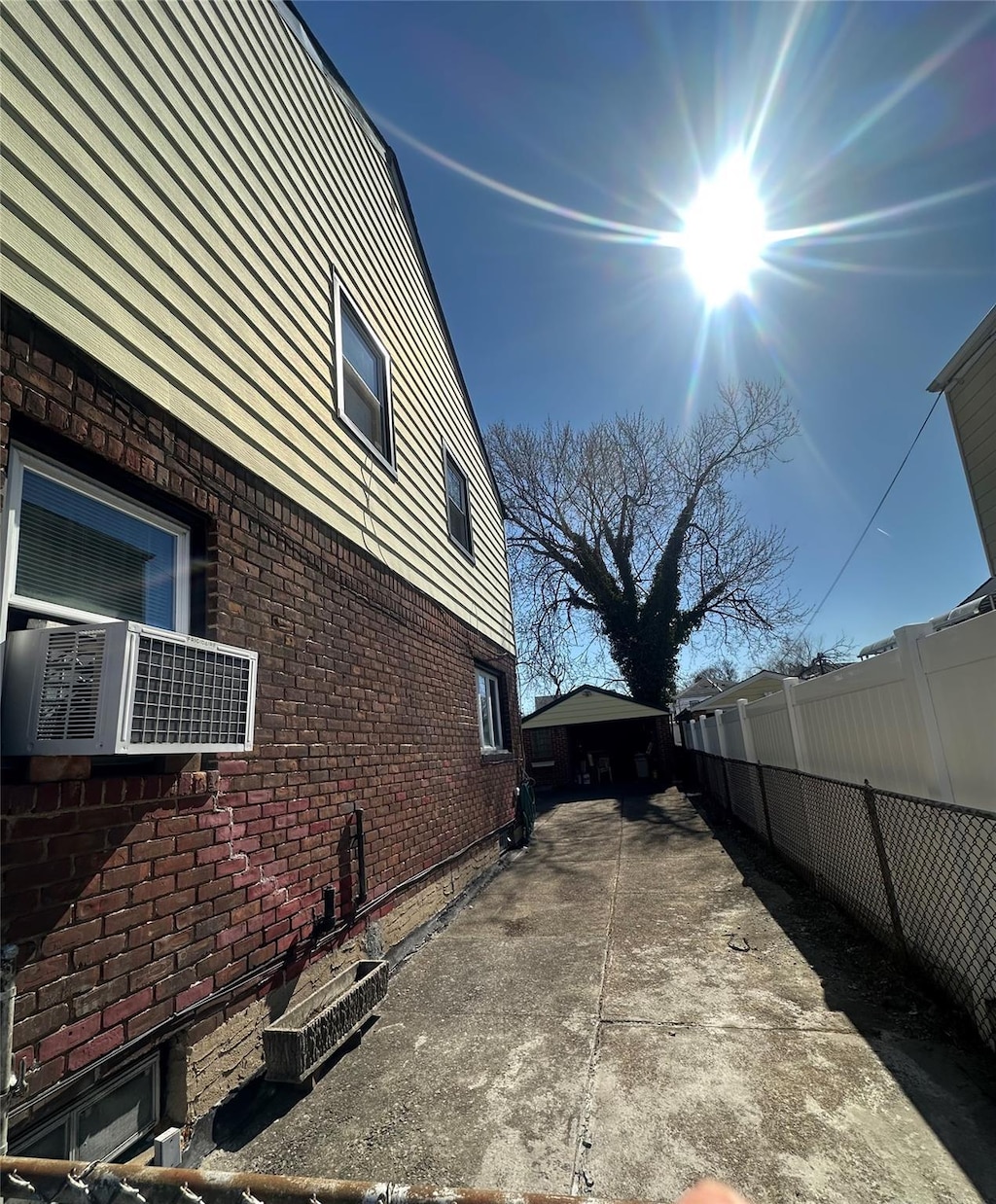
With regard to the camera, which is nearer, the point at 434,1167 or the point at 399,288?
the point at 434,1167

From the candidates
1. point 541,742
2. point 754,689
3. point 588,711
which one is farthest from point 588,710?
point 754,689

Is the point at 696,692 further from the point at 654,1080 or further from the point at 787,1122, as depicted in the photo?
the point at 787,1122

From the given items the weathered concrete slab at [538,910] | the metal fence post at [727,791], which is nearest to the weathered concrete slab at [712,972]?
the weathered concrete slab at [538,910]

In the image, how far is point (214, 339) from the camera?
3.26m

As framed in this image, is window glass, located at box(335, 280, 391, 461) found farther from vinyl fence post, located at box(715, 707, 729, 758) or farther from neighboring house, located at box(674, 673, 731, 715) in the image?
neighboring house, located at box(674, 673, 731, 715)

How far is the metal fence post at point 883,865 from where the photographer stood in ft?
12.0

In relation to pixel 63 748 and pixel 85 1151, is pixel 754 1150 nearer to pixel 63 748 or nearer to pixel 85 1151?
pixel 85 1151

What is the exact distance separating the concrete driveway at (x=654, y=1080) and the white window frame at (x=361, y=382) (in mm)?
3836

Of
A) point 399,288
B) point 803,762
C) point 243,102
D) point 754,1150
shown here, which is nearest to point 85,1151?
point 754,1150

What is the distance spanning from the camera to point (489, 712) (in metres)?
8.63

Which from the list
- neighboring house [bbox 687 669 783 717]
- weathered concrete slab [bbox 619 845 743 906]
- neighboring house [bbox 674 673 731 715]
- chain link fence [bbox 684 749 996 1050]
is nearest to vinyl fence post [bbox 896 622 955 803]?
chain link fence [bbox 684 749 996 1050]

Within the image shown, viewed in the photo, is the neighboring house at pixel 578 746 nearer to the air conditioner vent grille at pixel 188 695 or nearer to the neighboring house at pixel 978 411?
the neighboring house at pixel 978 411

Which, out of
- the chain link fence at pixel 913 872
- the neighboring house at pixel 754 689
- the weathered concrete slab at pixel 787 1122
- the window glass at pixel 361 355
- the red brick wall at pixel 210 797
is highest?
the window glass at pixel 361 355

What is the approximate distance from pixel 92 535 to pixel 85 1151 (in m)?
2.08
